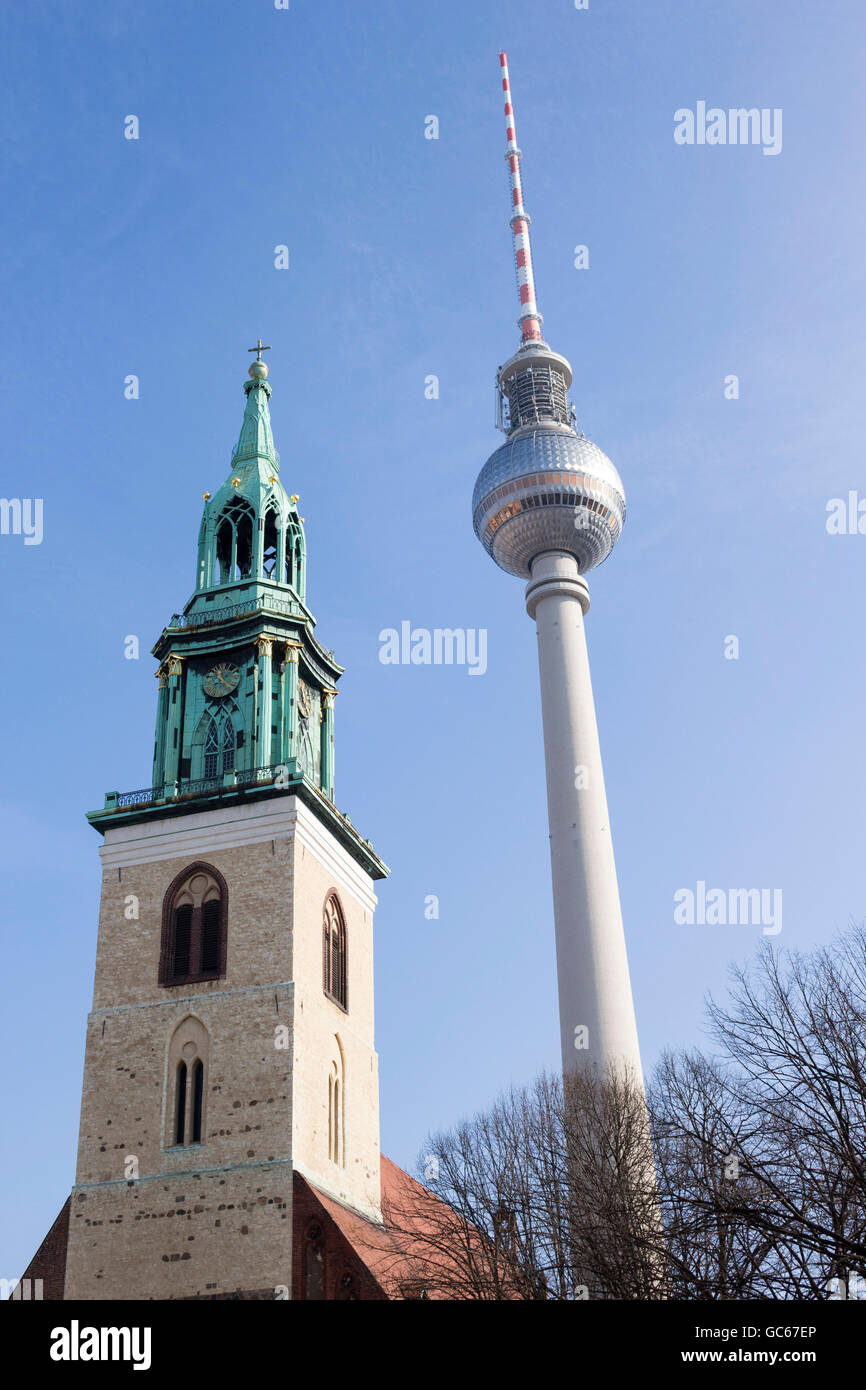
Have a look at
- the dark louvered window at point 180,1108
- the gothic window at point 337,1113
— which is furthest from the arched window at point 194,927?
the gothic window at point 337,1113

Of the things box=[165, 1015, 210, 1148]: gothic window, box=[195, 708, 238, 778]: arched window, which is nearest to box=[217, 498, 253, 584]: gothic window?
box=[195, 708, 238, 778]: arched window

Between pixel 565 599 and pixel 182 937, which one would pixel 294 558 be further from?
pixel 565 599

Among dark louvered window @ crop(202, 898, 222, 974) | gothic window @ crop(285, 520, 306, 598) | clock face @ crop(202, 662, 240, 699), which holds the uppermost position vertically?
gothic window @ crop(285, 520, 306, 598)

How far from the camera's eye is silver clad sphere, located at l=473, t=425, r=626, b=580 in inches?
3342

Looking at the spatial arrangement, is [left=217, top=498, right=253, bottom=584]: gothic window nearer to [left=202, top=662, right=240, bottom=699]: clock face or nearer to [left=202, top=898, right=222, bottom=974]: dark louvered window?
[left=202, top=662, right=240, bottom=699]: clock face

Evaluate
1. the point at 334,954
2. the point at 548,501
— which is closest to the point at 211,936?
the point at 334,954

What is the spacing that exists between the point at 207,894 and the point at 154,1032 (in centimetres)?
468

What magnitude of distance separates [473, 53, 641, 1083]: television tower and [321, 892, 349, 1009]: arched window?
22.5m

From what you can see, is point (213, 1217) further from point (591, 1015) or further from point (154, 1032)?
point (591, 1015)

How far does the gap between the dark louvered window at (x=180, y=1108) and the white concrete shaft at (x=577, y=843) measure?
28.0 meters

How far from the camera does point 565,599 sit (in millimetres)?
83438
